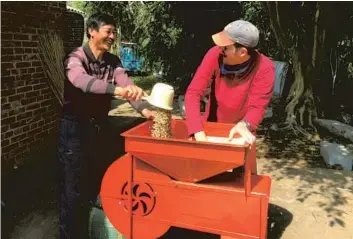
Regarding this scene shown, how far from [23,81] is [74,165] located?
89.4 inches

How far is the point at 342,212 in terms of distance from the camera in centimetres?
471

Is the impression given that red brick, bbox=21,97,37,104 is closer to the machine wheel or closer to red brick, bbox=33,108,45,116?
red brick, bbox=33,108,45,116

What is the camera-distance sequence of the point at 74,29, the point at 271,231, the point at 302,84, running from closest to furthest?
the point at 271,231, the point at 74,29, the point at 302,84

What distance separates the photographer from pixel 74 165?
3625 mm

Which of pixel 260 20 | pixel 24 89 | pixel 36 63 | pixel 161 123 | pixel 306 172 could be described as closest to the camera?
pixel 161 123

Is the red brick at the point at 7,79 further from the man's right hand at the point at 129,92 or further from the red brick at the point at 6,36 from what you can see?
the man's right hand at the point at 129,92

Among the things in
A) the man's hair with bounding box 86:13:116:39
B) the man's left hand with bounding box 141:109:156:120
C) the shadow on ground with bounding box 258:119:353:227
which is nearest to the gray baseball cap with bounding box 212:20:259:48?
the man's left hand with bounding box 141:109:156:120

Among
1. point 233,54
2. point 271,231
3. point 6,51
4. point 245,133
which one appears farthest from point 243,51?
point 6,51

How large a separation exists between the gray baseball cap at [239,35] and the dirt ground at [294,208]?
213 cm

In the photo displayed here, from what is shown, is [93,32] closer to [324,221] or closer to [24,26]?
[24,26]

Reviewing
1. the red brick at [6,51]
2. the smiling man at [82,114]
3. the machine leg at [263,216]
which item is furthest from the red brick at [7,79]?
the machine leg at [263,216]

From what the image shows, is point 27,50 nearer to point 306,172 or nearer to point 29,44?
point 29,44

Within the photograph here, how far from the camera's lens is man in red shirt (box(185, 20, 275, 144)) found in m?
3.16

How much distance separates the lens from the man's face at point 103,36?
344 centimetres
